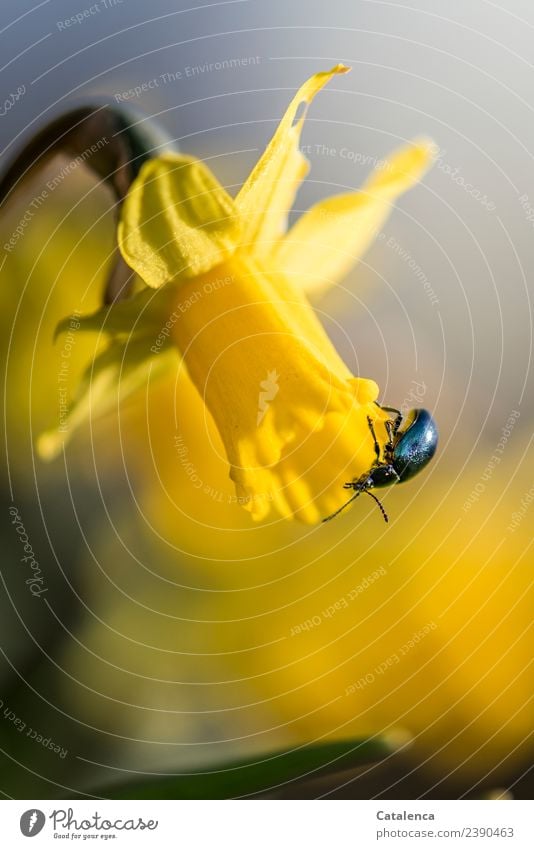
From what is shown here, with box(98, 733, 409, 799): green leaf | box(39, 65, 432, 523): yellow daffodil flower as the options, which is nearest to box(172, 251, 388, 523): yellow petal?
box(39, 65, 432, 523): yellow daffodil flower

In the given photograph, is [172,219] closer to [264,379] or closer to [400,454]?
[264,379]

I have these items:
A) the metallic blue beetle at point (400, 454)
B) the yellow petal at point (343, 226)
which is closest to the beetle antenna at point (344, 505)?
the metallic blue beetle at point (400, 454)

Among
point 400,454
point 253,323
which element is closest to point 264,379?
point 253,323

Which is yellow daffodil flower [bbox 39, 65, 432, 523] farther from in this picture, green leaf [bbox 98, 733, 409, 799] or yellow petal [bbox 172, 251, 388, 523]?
green leaf [bbox 98, 733, 409, 799]

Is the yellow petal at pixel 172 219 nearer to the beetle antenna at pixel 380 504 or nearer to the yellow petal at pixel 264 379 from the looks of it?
the yellow petal at pixel 264 379

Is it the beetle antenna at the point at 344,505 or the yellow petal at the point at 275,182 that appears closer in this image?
the yellow petal at the point at 275,182
